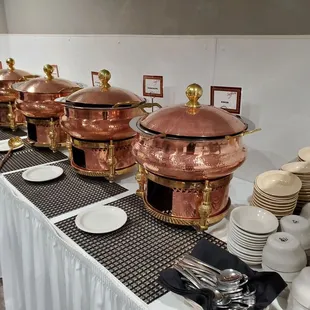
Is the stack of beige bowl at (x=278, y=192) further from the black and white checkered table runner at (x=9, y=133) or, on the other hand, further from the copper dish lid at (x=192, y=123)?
the black and white checkered table runner at (x=9, y=133)

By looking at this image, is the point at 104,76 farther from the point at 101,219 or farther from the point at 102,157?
the point at 101,219

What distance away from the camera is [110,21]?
1.74m

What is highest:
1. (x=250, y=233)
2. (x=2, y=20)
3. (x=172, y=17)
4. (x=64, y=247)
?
(x=2, y=20)

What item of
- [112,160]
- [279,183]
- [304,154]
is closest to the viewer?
[279,183]

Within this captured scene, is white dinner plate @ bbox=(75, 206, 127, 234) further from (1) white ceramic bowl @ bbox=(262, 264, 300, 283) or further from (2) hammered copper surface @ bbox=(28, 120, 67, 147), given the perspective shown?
(2) hammered copper surface @ bbox=(28, 120, 67, 147)

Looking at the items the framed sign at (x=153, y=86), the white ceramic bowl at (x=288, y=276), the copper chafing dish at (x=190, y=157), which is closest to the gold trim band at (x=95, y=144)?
the copper chafing dish at (x=190, y=157)

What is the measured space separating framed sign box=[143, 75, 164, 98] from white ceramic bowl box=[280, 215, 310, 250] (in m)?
0.93

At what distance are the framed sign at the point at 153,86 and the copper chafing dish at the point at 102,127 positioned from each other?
37 centimetres

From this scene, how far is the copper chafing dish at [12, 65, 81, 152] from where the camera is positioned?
4.53ft

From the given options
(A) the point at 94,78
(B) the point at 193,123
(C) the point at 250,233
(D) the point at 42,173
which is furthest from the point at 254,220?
(A) the point at 94,78

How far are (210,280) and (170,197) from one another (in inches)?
10.7

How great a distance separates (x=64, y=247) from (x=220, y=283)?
44 cm

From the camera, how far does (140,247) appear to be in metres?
0.81

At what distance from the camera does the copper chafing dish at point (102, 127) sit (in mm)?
1073
